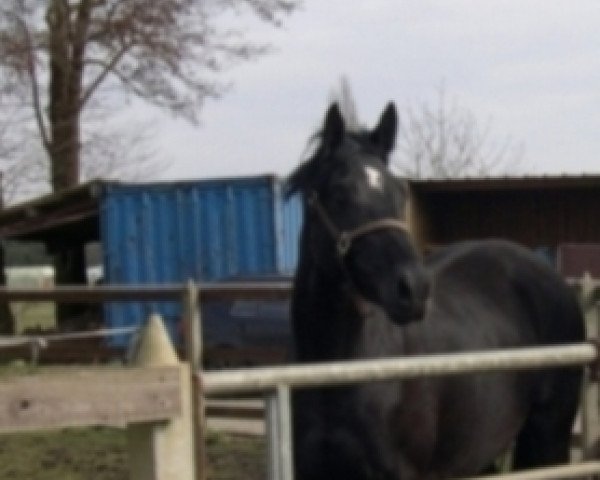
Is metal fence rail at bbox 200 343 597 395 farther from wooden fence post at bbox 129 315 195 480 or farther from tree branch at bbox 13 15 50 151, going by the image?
tree branch at bbox 13 15 50 151

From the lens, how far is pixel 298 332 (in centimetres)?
589

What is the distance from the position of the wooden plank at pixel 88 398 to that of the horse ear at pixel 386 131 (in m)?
2.85

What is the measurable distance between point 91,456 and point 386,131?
5.57 metres

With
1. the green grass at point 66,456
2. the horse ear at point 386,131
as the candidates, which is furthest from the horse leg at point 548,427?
the green grass at point 66,456

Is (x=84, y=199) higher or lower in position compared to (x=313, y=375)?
higher

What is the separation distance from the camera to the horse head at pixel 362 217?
17.5 ft

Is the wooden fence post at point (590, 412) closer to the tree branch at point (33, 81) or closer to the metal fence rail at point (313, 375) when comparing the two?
the metal fence rail at point (313, 375)

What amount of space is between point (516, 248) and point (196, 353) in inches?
123

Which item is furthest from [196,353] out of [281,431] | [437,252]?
[281,431]

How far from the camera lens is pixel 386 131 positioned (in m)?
6.22

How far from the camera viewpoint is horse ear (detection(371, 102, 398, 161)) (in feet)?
20.2

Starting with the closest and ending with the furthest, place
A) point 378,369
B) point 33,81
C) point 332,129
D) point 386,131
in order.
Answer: point 378,369 → point 332,129 → point 386,131 → point 33,81

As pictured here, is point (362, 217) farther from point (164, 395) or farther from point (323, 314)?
point (164, 395)

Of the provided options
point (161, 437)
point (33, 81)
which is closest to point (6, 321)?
point (33, 81)
